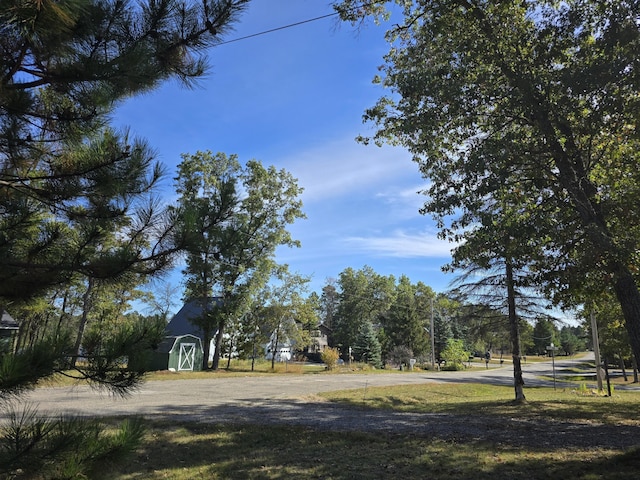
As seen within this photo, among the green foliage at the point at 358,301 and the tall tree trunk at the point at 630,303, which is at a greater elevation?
the green foliage at the point at 358,301

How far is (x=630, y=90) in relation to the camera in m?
6.89

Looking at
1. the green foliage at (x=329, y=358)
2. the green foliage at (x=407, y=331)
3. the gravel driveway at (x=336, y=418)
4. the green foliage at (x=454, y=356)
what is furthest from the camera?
the green foliage at (x=407, y=331)

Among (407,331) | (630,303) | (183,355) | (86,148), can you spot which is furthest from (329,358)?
(86,148)

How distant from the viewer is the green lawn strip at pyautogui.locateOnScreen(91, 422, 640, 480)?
578 centimetres

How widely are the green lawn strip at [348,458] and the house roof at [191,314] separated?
21.6 meters

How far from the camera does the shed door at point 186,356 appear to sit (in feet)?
91.7

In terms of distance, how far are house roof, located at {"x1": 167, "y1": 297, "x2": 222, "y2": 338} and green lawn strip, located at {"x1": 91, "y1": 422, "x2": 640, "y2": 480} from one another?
21.6 metres

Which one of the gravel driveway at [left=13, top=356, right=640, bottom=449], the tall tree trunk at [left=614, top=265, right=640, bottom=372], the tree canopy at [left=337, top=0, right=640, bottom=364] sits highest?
the tree canopy at [left=337, top=0, right=640, bottom=364]

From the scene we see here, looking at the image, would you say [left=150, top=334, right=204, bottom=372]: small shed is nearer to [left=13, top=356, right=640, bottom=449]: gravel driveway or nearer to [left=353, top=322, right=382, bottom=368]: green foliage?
[left=13, top=356, right=640, bottom=449]: gravel driveway

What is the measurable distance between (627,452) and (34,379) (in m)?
7.68

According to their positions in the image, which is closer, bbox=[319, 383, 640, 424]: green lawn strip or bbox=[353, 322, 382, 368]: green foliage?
bbox=[319, 383, 640, 424]: green lawn strip

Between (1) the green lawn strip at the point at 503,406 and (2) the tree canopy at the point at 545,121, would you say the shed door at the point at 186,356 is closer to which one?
(1) the green lawn strip at the point at 503,406

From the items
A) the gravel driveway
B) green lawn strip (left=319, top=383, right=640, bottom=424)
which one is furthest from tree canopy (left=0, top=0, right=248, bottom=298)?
green lawn strip (left=319, top=383, right=640, bottom=424)

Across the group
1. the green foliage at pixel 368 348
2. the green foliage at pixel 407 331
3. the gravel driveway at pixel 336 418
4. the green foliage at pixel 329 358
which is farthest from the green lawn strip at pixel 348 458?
the green foliage at pixel 407 331
